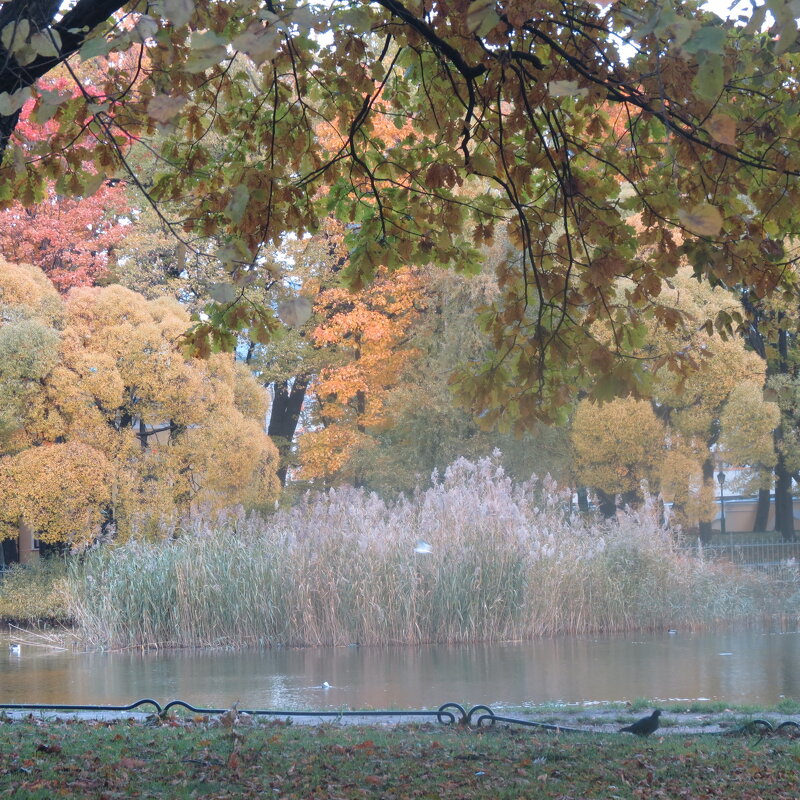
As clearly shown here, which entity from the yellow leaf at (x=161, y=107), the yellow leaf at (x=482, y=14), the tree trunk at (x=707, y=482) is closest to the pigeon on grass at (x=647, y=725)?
the yellow leaf at (x=482, y=14)

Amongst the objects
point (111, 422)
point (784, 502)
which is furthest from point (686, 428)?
point (111, 422)

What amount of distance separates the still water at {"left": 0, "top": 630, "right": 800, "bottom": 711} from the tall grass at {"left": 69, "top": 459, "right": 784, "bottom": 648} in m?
0.34

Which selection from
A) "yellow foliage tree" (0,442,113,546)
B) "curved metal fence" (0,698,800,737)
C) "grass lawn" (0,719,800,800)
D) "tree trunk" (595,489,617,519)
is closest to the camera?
"grass lawn" (0,719,800,800)

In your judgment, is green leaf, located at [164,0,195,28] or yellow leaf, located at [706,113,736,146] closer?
green leaf, located at [164,0,195,28]

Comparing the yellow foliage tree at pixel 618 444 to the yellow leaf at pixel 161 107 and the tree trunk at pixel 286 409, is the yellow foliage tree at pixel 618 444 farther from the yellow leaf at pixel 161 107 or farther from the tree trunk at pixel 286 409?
the yellow leaf at pixel 161 107

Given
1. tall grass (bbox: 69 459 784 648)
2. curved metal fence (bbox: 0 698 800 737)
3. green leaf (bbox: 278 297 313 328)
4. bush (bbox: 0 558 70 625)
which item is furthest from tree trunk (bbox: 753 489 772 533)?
green leaf (bbox: 278 297 313 328)

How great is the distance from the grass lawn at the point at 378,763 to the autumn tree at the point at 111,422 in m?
9.78

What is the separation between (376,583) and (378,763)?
661cm

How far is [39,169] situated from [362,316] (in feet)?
49.4

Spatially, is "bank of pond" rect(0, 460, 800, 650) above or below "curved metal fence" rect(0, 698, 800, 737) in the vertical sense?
above

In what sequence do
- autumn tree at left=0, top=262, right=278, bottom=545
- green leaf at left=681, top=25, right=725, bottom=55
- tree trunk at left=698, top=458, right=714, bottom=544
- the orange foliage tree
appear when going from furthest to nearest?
tree trunk at left=698, top=458, right=714, bottom=544 < the orange foliage tree < autumn tree at left=0, top=262, right=278, bottom=545 < green leaf at left=681, top=25, right=725, bottom=55

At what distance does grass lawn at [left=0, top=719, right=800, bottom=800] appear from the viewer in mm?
3967

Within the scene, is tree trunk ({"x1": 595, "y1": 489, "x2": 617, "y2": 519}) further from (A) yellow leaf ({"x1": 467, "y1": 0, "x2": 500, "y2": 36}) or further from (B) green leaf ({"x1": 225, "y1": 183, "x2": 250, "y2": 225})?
(A) yellow leaf ({"x1": 467, "y1": 0, "x2": 500, "y2": 36})

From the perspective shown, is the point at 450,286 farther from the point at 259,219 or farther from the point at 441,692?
the point at 259,219
